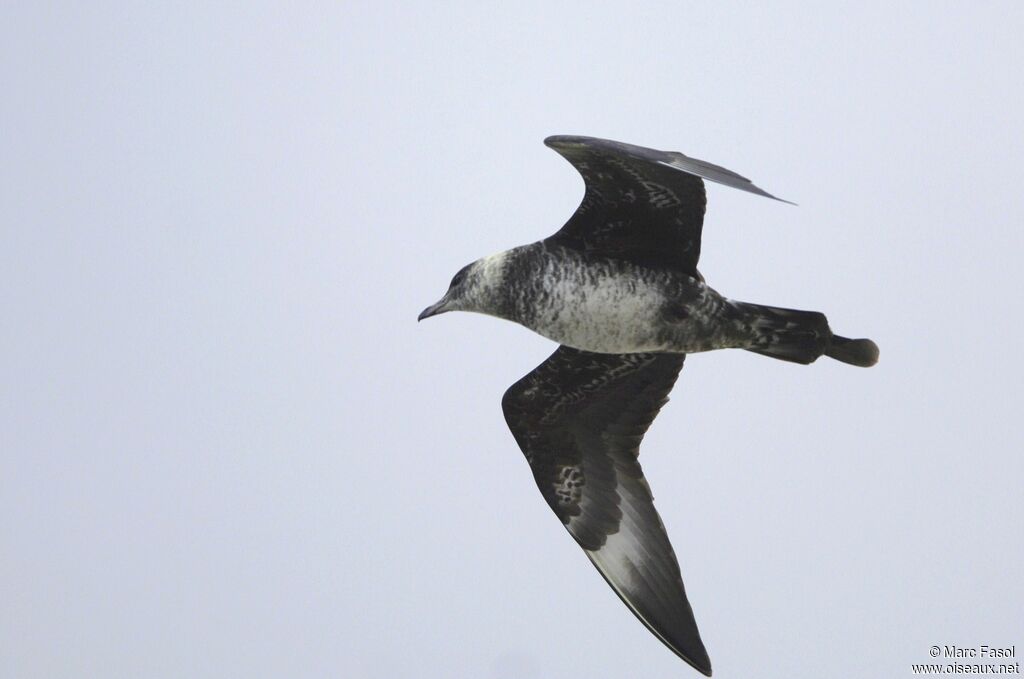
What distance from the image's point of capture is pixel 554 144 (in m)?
7.85

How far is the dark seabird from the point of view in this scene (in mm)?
8414

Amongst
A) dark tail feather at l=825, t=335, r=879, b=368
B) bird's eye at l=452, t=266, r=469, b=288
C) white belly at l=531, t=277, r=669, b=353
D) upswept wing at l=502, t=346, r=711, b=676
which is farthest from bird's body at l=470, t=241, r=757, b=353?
upswept wing at l=502, t=346, r=711, b=676

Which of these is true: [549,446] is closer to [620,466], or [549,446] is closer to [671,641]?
[620,466]

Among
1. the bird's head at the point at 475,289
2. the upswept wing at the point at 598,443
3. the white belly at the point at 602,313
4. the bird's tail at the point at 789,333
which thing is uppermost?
the bird's head at the point at 475,289

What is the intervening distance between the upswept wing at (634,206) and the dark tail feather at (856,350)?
3.28 feet

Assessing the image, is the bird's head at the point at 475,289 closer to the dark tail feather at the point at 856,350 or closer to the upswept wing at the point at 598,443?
the upswept wing at the point at 598,443

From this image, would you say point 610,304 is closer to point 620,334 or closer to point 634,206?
point 620,334

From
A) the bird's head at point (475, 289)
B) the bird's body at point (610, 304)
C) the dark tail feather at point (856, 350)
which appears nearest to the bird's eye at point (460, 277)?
the bird's head at point (475, 289)

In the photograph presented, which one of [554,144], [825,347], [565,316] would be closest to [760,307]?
[825,347]

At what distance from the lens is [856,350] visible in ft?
29.0

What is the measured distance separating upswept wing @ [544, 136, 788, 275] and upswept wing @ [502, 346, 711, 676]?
3.24ft

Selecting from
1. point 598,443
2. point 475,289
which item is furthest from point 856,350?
point 475,289

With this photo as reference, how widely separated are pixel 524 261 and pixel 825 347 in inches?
75.2

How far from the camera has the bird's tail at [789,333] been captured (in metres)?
8.63
